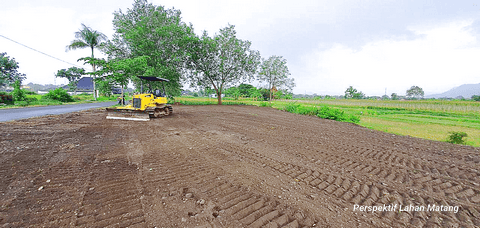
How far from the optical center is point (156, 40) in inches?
926

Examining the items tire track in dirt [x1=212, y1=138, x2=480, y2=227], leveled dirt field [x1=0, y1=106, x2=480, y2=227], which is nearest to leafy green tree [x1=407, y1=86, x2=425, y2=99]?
leveled dirt field [x1=0, y1=106, x2=480, y2=227]

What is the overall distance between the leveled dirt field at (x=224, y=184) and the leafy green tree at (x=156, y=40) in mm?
18774

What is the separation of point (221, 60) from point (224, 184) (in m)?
25.8

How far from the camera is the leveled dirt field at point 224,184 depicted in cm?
233

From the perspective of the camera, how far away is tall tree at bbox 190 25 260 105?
26.5 m

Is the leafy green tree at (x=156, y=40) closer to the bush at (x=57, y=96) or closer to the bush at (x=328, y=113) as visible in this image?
the bush at (x=57, y=96)

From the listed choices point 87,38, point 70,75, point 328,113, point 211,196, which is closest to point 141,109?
point 211,196

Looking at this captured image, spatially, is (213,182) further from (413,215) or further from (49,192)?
(413,215)

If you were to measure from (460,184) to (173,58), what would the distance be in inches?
1028

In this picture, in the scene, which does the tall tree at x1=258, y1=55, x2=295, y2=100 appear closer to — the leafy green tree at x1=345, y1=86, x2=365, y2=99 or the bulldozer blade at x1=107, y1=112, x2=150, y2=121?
the bulldozer blade at x1=107, y1=112, x2=150, y2=121

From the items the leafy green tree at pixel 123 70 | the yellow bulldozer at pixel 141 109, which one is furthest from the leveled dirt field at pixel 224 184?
the leafy green tree at pixel 123 70

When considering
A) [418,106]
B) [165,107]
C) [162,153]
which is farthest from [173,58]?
[418,106]

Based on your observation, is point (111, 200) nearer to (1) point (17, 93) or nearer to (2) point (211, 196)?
(2) point (211, 196)

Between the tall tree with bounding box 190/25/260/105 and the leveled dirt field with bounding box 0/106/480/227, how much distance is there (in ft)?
75.3
